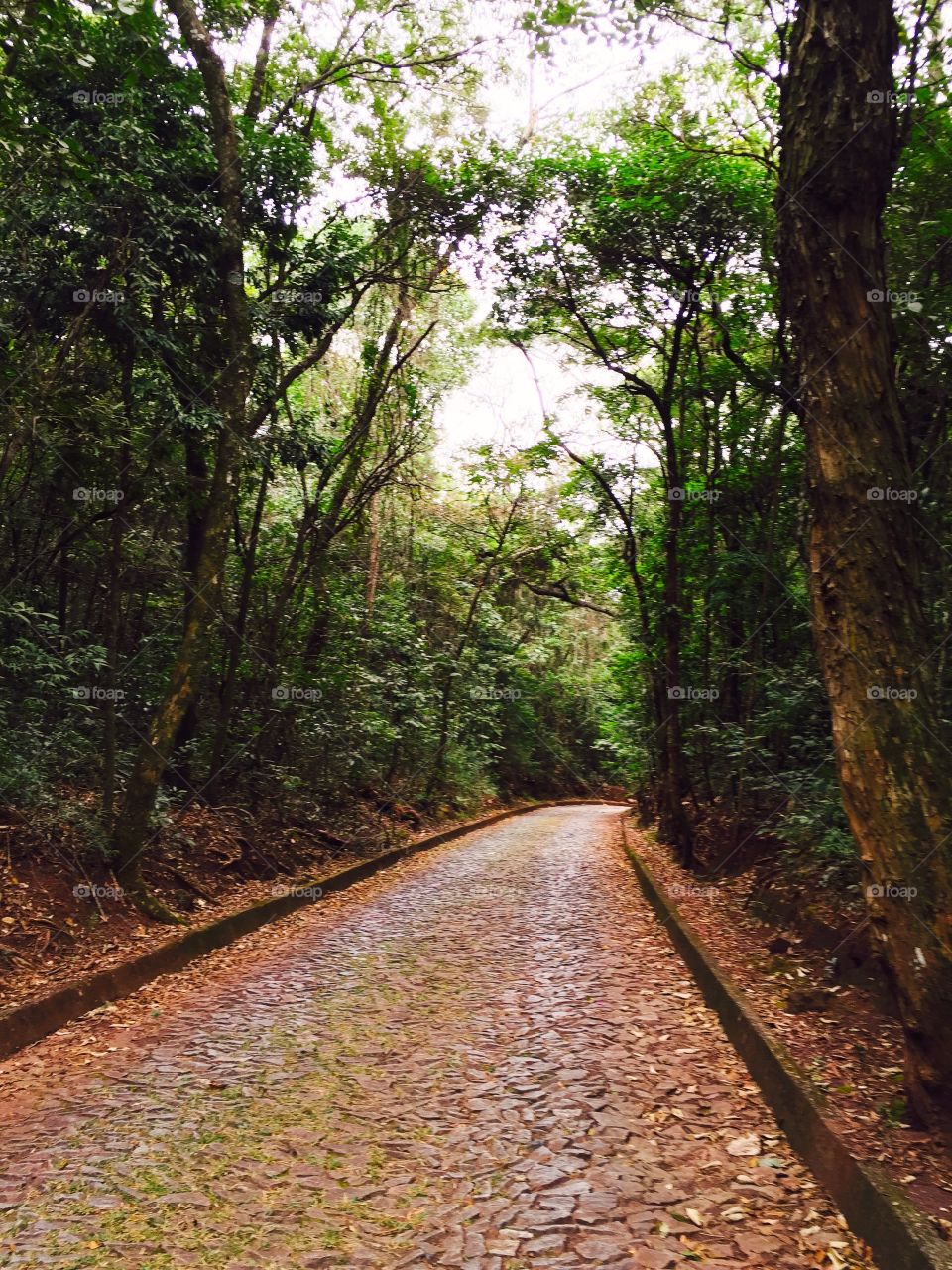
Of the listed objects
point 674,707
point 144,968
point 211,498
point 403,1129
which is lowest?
point 403,1129

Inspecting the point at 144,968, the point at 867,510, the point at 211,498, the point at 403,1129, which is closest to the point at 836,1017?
the point at 403,1129

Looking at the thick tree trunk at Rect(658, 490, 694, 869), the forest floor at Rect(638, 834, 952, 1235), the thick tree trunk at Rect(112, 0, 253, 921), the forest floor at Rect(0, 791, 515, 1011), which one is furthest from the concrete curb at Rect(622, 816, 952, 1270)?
the thick tree trunk at Rect(658, 490, 694, 869)

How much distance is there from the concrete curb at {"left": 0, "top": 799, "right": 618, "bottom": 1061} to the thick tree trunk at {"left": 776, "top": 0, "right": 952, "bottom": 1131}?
458cm

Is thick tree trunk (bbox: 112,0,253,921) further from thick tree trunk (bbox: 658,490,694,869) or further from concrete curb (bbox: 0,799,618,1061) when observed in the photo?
thick tree trunk (bbox: 658,490,694,869)

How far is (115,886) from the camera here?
6.97 metres

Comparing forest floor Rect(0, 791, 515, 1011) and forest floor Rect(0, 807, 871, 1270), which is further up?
forest floor Rect(0, 791, 515, 1011)

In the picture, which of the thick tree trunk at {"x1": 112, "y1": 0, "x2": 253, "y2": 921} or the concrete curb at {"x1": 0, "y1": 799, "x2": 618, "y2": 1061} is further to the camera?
the thick tree trunk at {"x1": 112, "y1": 0, "x2": 253, "y2": 921}

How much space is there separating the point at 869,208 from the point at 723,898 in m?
7.01

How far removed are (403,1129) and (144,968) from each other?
3.04 meters

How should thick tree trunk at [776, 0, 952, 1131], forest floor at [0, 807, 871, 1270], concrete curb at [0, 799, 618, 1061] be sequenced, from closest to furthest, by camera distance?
forest floor at [0, 807, 871, 1270], thick tree trunk at [776, 0, 952, 1131], concrete curb at [0, 799, 618, 1061]

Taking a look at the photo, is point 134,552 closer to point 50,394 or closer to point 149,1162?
point 50,394

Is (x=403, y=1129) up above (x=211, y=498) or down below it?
below

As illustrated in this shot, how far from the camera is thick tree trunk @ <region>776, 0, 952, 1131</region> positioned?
329 cm

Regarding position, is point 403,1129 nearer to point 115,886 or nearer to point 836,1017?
point 836,1017
